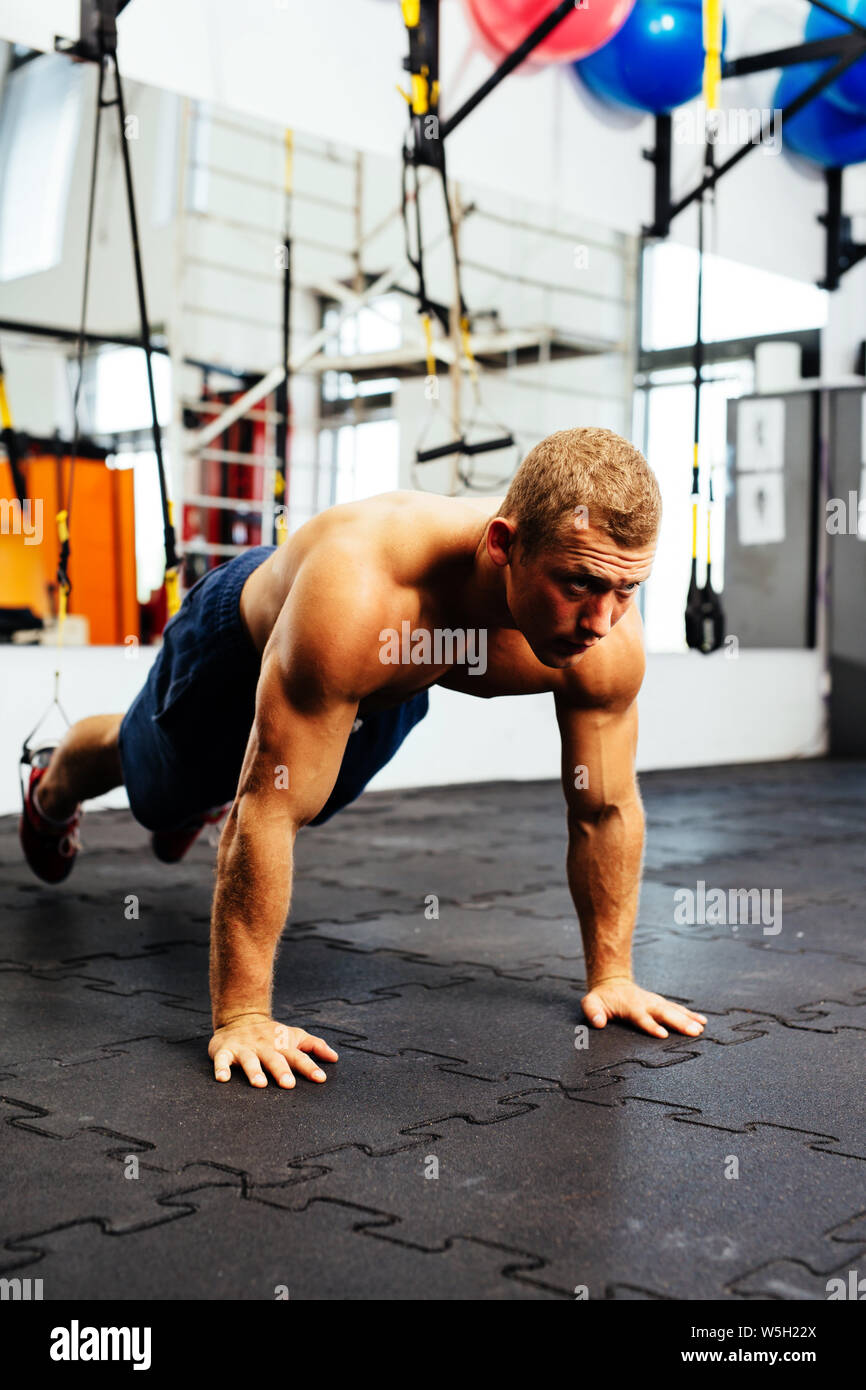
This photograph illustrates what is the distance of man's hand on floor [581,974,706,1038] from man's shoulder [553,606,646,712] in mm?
456

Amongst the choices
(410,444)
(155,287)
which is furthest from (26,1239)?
(155,287)

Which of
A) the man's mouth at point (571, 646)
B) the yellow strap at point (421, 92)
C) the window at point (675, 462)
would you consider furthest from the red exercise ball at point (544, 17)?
the man's mouth at point (571, 646)

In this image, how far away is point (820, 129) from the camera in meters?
6.54

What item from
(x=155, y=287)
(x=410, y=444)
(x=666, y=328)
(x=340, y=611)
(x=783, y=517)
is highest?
(x=155, y=287)

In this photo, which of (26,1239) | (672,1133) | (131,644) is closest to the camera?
(26,1239)

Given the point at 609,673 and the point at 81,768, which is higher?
the point at 609,673

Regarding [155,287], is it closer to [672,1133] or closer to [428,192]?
[428,192]

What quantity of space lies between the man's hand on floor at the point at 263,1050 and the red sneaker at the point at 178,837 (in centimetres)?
102

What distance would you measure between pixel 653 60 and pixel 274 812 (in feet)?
15.7

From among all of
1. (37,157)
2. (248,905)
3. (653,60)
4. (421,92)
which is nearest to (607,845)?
(248,905)

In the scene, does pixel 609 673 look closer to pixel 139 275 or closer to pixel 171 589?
pixel 171 589

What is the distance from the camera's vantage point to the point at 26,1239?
1.30 meters
